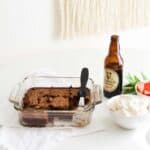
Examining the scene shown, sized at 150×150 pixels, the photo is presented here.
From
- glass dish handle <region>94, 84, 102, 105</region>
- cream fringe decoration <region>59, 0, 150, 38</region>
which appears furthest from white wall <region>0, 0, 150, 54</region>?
glass dish handle <region>94, 84, 102, 105</region>

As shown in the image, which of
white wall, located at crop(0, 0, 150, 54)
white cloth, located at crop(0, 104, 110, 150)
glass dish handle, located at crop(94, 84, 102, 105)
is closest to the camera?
white cloth, located at crop(0, 104, 110, 150)

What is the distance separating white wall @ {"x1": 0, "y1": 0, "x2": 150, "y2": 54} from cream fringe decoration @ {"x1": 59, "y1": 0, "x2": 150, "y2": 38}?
0.18ft

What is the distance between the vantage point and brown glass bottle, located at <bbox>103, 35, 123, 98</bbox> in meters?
1.12

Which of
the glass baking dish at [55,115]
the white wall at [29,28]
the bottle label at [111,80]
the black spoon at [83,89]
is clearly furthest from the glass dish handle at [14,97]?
the white wall at [29,28]

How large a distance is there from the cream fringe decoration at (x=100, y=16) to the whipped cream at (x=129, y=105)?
0.92 meters

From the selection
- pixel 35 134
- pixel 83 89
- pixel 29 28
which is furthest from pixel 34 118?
pixel 29 28

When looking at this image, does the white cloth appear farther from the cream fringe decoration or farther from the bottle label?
the cream fringe decoration

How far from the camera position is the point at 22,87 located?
115 centimetres

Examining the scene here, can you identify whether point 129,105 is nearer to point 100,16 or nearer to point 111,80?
point 111,80

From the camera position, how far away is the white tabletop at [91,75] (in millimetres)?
959

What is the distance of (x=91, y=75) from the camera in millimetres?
1364

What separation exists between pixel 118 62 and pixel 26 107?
34 centimetres

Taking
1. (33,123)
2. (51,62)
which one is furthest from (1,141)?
(51,62)

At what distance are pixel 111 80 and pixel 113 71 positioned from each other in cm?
3
